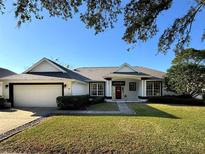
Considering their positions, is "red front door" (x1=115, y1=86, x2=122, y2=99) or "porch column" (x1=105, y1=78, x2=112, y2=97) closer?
"porch column" (x1=105, y1=78, x2=112, y2=97)

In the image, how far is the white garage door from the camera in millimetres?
21250

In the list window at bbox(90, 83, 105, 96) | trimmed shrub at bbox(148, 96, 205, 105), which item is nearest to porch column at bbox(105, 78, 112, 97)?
window at bbox(90, 83, 105, 96)

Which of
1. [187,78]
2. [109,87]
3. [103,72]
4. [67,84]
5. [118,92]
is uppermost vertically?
[103,72]

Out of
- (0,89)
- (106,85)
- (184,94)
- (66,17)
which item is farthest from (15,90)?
(184,94)

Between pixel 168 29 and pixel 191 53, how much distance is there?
17.4 metres

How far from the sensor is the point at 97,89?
1208 inches

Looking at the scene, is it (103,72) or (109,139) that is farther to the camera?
(103,72)

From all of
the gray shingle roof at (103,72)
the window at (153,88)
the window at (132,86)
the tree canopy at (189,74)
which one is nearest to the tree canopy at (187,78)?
the tree canopy at (189,74)

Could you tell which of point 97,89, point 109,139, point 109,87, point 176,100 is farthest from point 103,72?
point 109,139

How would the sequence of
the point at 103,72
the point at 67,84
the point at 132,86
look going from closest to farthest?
1. the point at 67,84
2. the point at 132,86
3. the point at 103,72

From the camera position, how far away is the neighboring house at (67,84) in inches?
836

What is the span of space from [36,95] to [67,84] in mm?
3098

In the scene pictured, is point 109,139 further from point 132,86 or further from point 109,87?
point 132,86

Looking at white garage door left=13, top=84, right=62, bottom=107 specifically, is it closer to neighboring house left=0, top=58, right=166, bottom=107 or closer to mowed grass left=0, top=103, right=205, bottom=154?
neighboring house left=0, top=58, right=166, bottom=107
